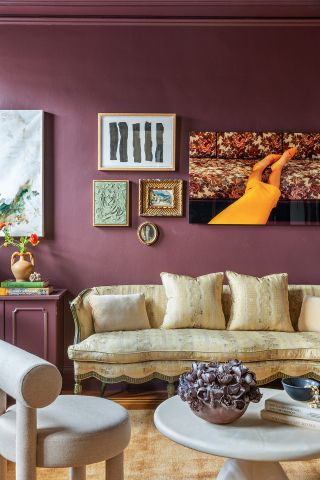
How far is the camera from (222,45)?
4.48 meters

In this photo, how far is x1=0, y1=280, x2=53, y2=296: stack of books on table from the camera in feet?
13.3

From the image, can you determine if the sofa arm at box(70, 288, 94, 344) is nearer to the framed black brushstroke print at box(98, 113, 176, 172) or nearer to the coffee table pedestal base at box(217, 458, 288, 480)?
the framed black brushstroke print at box(98, 113, 176, 172)

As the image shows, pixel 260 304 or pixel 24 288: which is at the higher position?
pixel 24 288

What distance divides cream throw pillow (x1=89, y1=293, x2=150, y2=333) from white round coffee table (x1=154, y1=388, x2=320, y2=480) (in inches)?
71.3

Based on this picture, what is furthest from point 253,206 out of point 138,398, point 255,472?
point 255,472

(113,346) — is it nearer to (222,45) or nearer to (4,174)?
(4,174)

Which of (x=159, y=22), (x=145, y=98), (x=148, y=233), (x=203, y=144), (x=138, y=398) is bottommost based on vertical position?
(x=138, y=398)

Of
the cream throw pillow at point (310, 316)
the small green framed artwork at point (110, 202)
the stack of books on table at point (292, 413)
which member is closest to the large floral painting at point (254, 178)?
the small green framed artwork at point (110, 202)

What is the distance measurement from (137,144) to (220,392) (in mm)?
2859

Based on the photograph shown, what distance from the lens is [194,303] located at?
4.09 metres

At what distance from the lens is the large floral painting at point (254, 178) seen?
14.6 feet

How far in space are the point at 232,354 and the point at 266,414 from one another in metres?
1.44

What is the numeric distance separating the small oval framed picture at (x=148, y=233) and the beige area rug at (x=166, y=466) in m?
1.78

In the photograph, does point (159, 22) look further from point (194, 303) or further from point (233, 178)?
point (194, 303)
